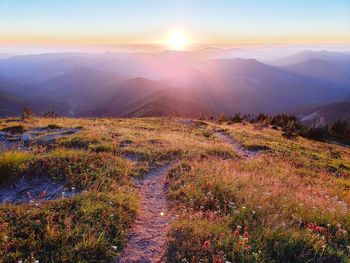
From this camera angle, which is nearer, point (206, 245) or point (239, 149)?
point (206, 245)

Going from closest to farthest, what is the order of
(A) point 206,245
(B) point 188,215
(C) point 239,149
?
(A) point 206,245 → (B) point 188,215 → (C) point 239,149

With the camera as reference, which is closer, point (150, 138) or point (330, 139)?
point (150, 138)

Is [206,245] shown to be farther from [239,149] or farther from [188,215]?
[239,149]

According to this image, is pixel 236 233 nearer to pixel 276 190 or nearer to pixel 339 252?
pixel 339 252

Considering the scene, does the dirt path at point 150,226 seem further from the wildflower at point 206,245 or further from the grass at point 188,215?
the wildflower at point 206,245

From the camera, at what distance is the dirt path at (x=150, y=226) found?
18.2 ft

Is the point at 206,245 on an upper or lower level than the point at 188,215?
upper

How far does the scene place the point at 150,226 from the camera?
671cm

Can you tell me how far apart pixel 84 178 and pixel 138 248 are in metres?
3.56

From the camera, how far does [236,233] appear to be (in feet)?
18.5

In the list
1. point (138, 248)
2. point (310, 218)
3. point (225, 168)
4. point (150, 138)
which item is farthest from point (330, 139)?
point (138, 248)

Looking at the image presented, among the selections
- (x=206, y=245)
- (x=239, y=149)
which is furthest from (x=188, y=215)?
(x=239, y=149)

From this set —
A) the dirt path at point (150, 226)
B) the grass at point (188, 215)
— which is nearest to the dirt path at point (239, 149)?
the grass at point (188, 215)

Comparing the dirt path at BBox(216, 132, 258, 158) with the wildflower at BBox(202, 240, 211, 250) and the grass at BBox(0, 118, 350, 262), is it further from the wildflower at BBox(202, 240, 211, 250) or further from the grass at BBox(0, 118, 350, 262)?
the wildflower at BBox(202, 240, 211, 250)
